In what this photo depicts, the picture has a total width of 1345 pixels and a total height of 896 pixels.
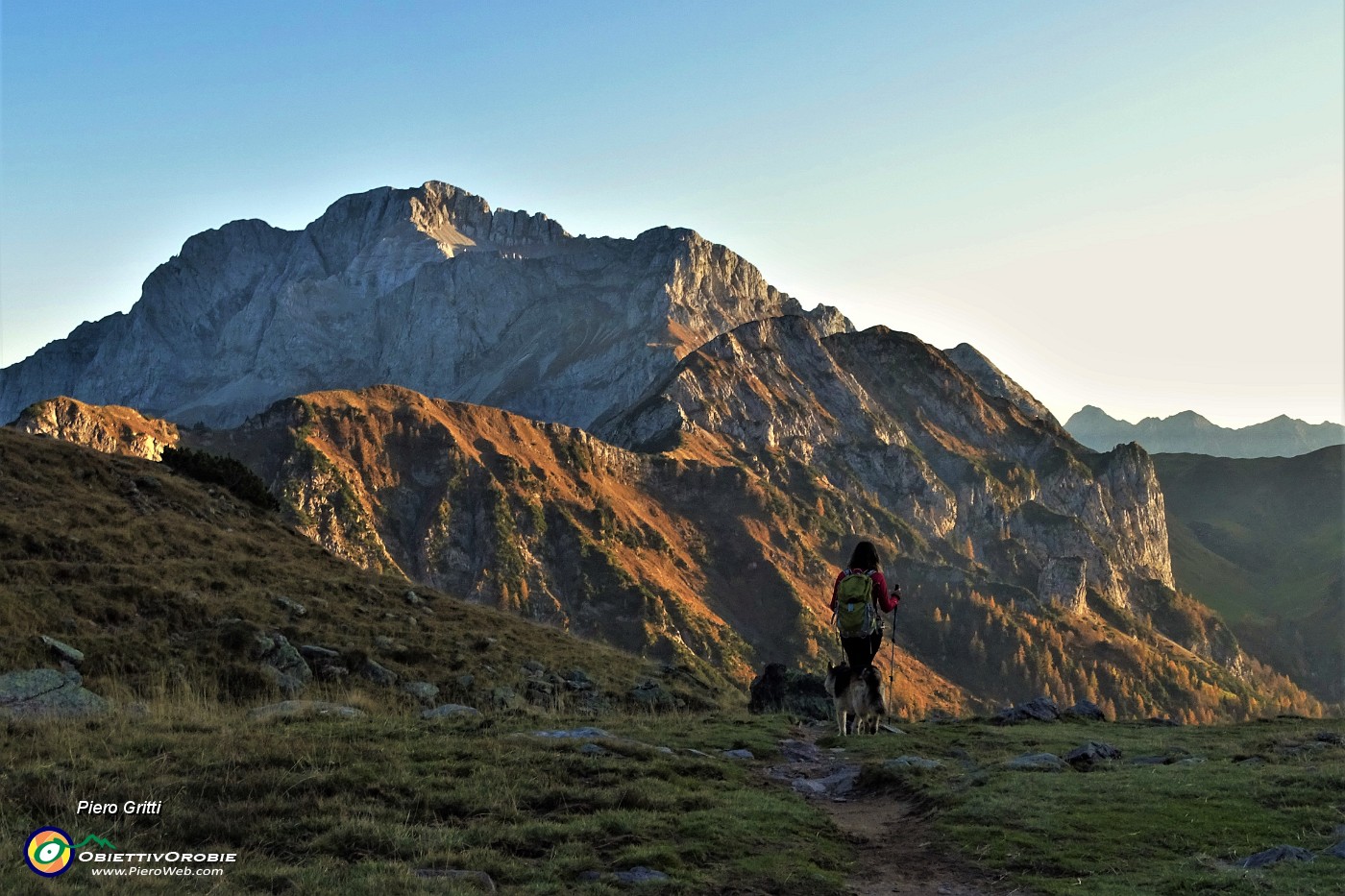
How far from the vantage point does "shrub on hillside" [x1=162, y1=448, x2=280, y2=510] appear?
40.5 m

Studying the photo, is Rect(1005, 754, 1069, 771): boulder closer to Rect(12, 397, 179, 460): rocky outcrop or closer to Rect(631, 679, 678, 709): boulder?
Rect(631, 679, 678, 709): boulder

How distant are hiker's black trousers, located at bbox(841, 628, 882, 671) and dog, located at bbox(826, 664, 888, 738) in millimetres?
415

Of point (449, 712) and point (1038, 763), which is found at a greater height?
point (449, 712)

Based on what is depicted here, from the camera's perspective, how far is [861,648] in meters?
21.0

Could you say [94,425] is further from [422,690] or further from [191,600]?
[422,690]

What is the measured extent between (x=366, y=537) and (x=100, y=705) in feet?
559

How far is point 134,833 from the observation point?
1029 cm

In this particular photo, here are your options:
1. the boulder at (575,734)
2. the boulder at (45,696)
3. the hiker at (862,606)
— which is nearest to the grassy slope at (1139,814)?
the hiker at (862,606)

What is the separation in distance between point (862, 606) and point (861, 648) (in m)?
0.98

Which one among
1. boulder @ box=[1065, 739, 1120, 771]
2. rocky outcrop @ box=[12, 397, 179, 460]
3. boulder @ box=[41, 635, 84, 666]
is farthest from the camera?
rocky outcrop @ box=[12, 397, 179, 460]

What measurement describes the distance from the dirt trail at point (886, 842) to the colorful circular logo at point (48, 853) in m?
8.00

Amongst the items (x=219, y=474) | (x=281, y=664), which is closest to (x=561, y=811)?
(x=281, y=664)

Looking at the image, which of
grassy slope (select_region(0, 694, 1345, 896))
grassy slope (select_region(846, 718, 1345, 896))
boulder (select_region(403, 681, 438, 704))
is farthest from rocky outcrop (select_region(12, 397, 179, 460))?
grassy slope (select_region(846, 718, 1345, 896))

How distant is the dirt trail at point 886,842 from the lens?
11234mm
